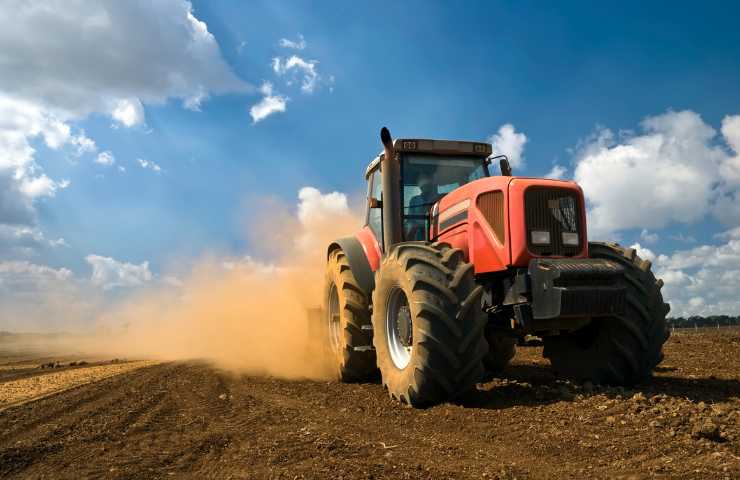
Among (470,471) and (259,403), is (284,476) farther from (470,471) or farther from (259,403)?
(259,403)

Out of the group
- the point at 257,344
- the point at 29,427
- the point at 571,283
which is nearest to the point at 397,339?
the point at 571,283

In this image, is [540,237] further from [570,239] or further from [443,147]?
[443,147]

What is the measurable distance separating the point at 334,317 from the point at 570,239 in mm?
4289

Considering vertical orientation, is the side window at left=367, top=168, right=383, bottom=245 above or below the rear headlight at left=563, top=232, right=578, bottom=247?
above

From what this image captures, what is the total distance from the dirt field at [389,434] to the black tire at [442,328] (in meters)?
0.22

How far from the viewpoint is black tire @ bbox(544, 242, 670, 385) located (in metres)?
6.09

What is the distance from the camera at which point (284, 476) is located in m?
3.79

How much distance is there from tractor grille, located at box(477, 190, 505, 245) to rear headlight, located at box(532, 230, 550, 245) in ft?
1.05

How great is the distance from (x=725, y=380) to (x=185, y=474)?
6372 millimetres

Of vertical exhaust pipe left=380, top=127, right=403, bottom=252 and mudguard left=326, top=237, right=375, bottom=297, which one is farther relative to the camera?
mudguard left=326, top=237, right=375, bottom=297

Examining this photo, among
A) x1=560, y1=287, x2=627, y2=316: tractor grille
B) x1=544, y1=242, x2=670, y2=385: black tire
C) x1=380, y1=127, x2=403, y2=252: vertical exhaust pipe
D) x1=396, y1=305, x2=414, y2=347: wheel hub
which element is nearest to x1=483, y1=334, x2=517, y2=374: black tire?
x1=544, y1=242, x2=670, y2=385: black tire

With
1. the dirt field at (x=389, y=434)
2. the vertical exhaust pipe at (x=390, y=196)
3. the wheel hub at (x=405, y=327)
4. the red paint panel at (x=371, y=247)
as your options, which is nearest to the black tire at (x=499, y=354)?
the dirt field at (x=389, y=434)

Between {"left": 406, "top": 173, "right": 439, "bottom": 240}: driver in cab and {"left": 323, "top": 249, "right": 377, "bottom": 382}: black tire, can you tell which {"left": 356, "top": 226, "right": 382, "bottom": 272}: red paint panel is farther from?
{"left": 406, "top": 173, "right": 439, "bottom": 240}: driver in cab

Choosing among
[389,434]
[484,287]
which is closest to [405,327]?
[484,287]
